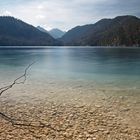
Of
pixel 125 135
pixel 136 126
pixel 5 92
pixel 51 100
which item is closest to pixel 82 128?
pixel 125 135

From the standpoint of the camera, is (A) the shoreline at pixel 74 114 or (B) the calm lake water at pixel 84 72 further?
(B) the calm lake water at pixel 84 72

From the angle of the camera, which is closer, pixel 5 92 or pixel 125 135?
pixel 125 135

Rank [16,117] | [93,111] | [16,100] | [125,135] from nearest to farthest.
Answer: [125,135] → [16,117] → [93,111] → [16,100]

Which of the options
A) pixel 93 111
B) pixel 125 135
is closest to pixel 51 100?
pixel 93 111

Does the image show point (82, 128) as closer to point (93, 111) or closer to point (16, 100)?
point (93, 111)

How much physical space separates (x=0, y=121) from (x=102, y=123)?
21.5 feet

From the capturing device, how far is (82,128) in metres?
13.9

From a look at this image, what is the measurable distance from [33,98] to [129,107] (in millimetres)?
8956

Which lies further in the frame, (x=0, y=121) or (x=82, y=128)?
(x=0, y=121)

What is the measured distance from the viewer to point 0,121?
15125 mm

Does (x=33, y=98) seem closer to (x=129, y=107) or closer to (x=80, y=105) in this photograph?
(x=80, y=105)

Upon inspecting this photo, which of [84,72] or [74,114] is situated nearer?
[74,114]

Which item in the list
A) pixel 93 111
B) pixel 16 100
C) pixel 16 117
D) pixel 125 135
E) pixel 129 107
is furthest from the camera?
pixel 16 100

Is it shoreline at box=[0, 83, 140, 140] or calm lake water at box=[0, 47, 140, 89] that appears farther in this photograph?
calm lake water at box=[0, 47, 140, 89]
